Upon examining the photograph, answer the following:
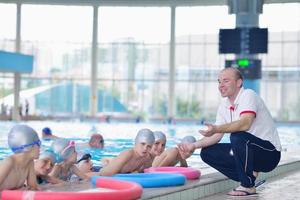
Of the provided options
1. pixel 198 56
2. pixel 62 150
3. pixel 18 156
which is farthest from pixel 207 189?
pixel 198 56

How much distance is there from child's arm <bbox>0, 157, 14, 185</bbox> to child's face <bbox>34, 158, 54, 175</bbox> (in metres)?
1.11

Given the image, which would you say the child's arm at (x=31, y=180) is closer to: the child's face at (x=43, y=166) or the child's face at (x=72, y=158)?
the child's face at (x=43, y=166)

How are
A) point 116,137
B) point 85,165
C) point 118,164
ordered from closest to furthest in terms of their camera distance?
point 118,164 → point 85,165 → point 116,137

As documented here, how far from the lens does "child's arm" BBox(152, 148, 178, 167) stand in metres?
5.90

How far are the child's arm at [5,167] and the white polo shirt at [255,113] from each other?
1722mm

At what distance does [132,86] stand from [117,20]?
4.17 m

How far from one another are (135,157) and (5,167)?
1.67 metres

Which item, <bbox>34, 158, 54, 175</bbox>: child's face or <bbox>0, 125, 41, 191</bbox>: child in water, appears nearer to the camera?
<bbox>0, 125, 41, 191</bbox>: child in water

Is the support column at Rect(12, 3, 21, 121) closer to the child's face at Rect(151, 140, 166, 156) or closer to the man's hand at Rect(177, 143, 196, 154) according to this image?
the child's face at Rect(151, 140, 166, 156)

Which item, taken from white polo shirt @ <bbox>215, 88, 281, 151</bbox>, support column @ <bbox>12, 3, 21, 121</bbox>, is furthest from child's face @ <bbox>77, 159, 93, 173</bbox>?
support column @ <bbox>12, 3, 21, 121</bbox>

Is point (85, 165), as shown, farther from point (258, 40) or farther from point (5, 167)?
point (258, 40)

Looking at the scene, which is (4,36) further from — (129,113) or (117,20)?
(129,113)

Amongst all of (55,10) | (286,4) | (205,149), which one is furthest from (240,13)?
(205,149)

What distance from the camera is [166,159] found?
19.4 ft
